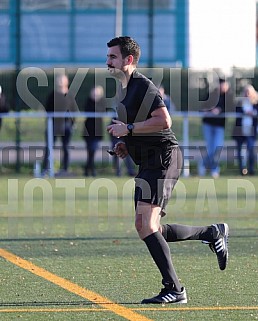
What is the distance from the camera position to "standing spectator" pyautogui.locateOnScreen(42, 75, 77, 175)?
21.0m

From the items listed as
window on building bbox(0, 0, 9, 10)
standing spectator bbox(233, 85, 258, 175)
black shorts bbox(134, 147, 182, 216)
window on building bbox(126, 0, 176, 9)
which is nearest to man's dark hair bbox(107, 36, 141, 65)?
black shorts bbox(134, 147, 182, 216)

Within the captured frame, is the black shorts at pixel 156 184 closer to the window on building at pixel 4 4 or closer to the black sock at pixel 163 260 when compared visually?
the black sock at pixel 163 260

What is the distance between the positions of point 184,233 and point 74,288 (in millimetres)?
891

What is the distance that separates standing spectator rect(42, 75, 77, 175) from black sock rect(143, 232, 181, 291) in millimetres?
13547

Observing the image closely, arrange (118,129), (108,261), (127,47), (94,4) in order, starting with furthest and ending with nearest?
(94,4) → (108,261) → (127,47) → (118,129)

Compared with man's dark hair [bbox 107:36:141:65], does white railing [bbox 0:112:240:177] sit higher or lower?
lower

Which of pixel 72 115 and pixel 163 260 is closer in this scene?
pixel 163 260

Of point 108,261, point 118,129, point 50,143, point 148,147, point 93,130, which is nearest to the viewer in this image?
point 118,129

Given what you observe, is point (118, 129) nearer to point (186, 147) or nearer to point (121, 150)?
point (121, 150)

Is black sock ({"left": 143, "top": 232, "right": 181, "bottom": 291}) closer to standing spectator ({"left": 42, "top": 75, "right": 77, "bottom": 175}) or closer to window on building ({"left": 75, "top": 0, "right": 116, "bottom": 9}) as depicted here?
standing spectator ({"left": 42, "top": 75, "right": 77, "bottom": 175})

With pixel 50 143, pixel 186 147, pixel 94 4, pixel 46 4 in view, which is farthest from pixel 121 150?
pixel 46 4

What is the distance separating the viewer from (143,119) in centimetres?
744

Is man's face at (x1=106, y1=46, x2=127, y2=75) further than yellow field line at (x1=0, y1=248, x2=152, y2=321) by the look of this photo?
Yes

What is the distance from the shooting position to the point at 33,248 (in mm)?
10445
